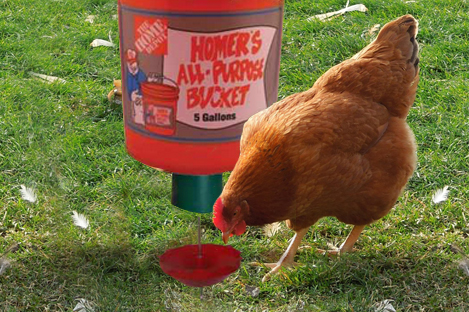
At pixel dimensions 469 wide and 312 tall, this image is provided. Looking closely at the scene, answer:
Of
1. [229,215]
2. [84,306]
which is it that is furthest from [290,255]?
[84,306]

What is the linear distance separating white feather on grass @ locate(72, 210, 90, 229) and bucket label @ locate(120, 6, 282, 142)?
0.48 m

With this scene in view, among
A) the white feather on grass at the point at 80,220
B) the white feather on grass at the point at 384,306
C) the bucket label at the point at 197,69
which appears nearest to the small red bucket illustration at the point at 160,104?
the bucket label at the point at 197,69

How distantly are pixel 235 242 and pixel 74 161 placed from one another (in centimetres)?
78

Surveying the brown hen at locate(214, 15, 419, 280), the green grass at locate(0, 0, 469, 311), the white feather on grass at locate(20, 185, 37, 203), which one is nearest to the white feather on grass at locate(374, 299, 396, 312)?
the green grass at locate(0, 0, 469, 311)

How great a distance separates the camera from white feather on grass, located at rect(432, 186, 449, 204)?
2039 mm

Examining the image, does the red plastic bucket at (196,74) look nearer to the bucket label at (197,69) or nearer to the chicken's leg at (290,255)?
the bucket label at (197,69)

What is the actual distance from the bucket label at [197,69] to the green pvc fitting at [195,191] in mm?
178

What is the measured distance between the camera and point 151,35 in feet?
5.03

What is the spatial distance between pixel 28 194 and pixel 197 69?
918 millimetres

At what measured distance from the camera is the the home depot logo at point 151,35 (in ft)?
4.95

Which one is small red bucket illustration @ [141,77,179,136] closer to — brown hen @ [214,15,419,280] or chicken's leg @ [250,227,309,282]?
brown hen @ [214,15,419,280]

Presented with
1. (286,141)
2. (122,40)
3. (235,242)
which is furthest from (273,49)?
(235,242)

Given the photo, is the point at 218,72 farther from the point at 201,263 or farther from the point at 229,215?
the point at 201,263

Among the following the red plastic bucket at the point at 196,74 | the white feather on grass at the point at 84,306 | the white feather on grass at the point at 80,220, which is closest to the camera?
the red plastic bucket at the point at 196,74
